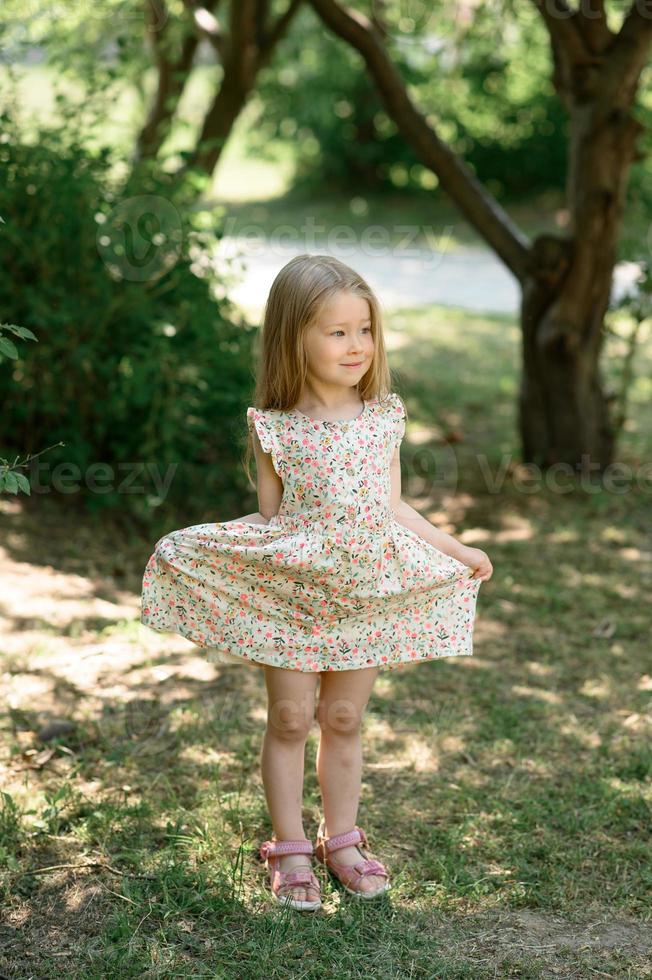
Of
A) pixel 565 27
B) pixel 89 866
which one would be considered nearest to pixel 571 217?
pixel 565 27

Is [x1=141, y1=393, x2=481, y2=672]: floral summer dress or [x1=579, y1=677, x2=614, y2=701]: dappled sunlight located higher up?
[x1=141, y1=393, x2=481, y2=672]: floral summer dress

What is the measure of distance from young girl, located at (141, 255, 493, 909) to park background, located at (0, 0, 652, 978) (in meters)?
0.30

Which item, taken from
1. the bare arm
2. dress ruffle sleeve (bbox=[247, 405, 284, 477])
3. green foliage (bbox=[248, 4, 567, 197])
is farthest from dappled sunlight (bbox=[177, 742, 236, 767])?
green foliage (bbox=[248, 4, 567, 197])

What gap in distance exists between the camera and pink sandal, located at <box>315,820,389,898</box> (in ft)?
8.54

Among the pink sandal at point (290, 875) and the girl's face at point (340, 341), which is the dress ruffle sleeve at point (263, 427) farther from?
the pink sandal at point (290, 875)

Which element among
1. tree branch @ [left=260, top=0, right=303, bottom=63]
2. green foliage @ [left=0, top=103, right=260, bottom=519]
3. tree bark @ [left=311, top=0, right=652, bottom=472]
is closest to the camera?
green foliage @ [left=0, top=103, right=260, bottom=519]

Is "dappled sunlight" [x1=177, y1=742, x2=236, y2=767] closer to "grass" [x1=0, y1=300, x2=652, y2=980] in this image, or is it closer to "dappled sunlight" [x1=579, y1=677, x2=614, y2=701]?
"grass" [x1=0, y1=300, x2=652, y2=980]

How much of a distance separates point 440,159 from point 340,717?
12.3ft

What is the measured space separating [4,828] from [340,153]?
49.5 ft

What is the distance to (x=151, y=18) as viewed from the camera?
698cm

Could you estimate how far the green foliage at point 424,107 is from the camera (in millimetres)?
14680

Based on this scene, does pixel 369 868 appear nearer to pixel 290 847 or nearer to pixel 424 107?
pixel 290 847

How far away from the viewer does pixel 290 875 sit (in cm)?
258

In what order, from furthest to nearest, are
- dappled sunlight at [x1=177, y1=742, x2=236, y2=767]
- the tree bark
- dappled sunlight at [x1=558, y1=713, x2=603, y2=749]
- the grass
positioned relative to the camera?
the tree bark, dappled sunlight at [x1=558, y1=713, x2=603, y2=749], dappled sunlight at [x1=177, y1=742, x2=236, y2=767], the grass
